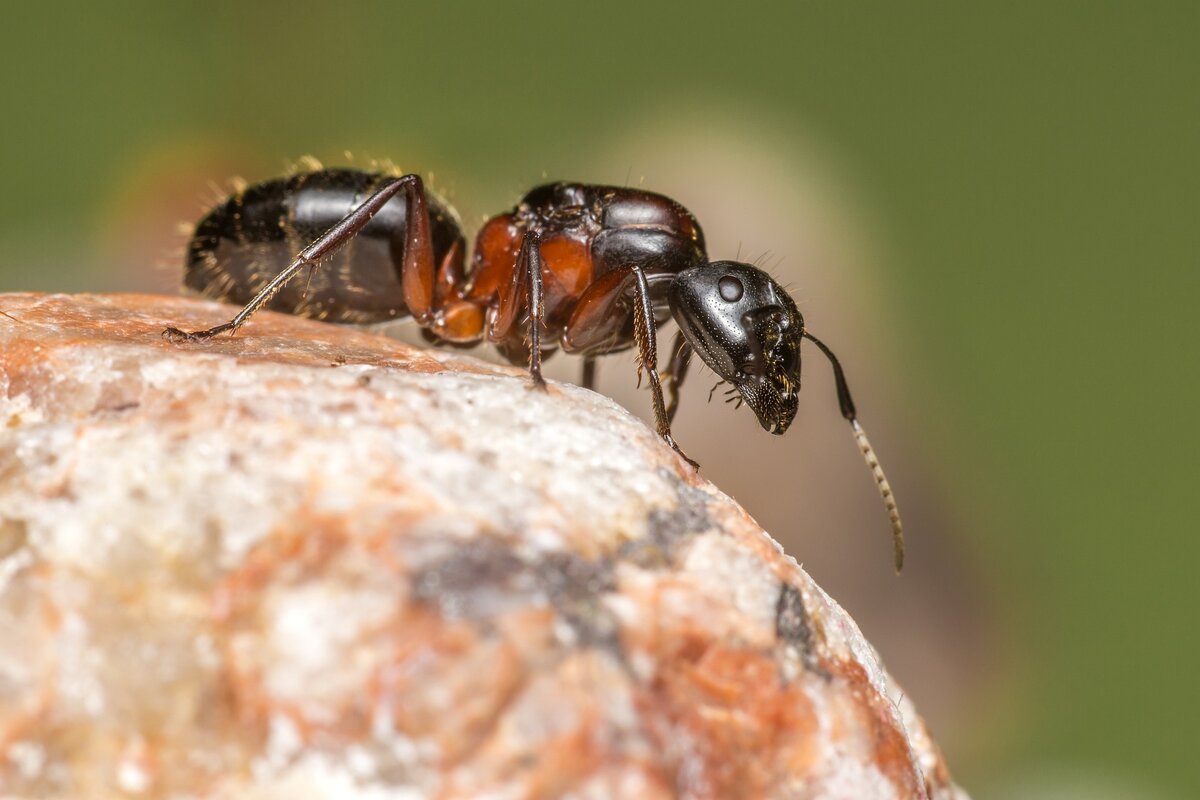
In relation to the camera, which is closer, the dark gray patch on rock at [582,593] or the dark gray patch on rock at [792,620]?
the dark gray patch on rock at [582,593]

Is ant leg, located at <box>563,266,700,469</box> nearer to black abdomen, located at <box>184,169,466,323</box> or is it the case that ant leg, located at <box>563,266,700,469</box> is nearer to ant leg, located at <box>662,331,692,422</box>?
ant leg, located at <box>662,331,692,422</box>

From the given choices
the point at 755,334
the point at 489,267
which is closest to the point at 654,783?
the point at 755,334

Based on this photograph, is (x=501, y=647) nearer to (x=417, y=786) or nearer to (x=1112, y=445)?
(x=417, y=786)

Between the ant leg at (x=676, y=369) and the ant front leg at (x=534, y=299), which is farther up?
the ant front leg at (x=534, y=299)

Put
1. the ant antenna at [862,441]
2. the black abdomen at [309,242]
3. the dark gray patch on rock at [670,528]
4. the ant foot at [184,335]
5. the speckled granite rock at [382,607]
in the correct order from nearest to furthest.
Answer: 1. the speckled granite rock at [382,607]
2. the dark gray patch on rock at [670,528]
3. the ant foot at [184,335]
4. the ant antenna at [862,441]
5. the black abdomen at [309,242]

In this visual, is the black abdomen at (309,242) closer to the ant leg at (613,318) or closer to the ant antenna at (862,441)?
the ant leg at (613,318)

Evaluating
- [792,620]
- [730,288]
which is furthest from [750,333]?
[792,620]

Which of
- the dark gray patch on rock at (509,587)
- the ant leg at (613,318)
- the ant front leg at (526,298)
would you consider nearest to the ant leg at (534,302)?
the ant front leg at (526,298)
